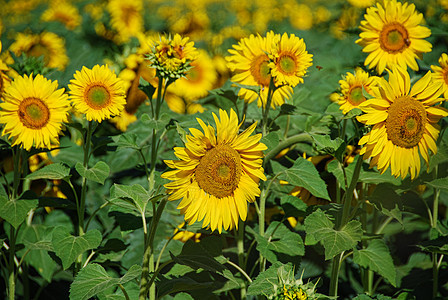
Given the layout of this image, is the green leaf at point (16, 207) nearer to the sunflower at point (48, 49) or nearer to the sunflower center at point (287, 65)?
the sunflower center at point (287, 65)

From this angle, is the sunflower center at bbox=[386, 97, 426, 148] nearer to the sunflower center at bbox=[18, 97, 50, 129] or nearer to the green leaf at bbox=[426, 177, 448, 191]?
the green leaf at bbox=[426, 177, 448, 191]

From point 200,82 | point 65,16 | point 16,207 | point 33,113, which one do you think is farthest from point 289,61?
point 65,16

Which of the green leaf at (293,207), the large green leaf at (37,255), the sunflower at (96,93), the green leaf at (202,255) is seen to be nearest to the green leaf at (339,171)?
the green leaf at (293,207)

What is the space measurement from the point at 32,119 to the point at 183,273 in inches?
21.6

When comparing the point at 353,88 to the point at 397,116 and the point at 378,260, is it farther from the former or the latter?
the point at 378,260

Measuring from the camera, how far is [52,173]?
1367mm

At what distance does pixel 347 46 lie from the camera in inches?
104

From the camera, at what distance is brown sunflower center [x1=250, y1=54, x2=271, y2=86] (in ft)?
4.92

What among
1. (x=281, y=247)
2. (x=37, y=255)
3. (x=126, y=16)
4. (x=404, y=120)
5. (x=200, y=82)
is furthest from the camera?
Result: (x=126, y=16)

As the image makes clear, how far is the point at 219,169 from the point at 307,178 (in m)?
0.29

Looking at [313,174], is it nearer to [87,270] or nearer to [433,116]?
[433,116]

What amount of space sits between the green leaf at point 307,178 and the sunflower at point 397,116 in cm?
18

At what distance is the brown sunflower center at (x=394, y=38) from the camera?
1.51 metres

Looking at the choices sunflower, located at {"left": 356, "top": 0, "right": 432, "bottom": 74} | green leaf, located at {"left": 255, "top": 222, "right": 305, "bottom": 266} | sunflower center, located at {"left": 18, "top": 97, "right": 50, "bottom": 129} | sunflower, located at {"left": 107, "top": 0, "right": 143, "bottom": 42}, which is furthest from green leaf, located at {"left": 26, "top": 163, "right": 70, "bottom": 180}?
sunflower, located at {"left": 107, "top": 0, "right": 143, "bottom": 42}
